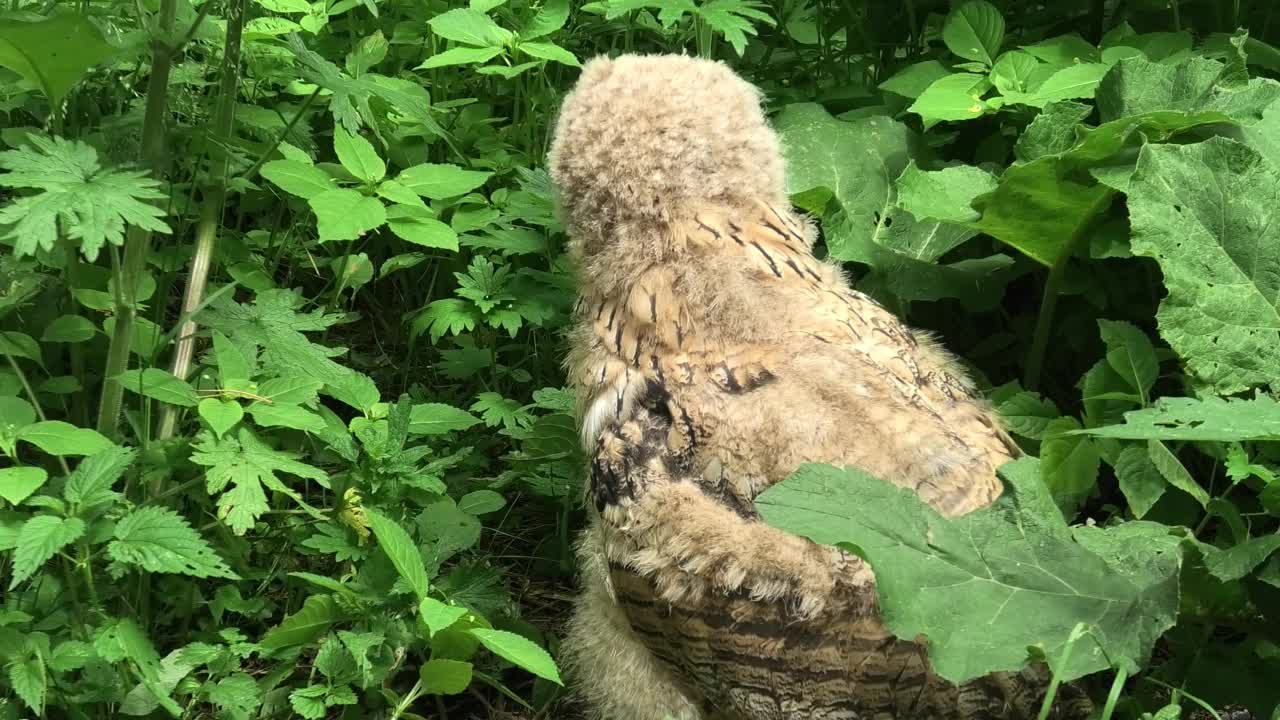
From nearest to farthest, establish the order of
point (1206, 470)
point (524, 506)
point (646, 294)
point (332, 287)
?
point (646, 294) < point (1206, 470) < point (524, 506) < point (332, 287)

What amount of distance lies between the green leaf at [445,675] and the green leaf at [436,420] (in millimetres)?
593

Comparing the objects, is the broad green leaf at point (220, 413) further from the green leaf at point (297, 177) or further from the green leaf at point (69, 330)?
the green leaf at point (297, 177)

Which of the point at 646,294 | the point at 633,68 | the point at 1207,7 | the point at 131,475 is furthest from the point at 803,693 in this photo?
the point at 1207,7

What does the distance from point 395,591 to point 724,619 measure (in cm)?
80

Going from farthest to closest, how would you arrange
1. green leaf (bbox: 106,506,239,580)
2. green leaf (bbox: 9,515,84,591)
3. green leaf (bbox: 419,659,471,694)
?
1. green leaf (bbox: 419,659,471,694)
2. green leaf (bbox: 106,506,239,580)
3. green leaf (bbox: 9,515,84,591)

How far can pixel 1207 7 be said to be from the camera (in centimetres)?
405

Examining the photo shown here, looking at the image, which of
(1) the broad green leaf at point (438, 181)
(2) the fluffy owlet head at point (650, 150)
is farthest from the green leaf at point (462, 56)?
(2) the fluffy owlet head at point (650, 150)

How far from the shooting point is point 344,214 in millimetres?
3262

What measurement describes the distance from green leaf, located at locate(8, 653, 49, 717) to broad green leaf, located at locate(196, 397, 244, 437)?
1.94ft

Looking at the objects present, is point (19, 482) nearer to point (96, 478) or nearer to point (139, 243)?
point (96, 478)

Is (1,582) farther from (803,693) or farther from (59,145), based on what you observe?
(803,693)

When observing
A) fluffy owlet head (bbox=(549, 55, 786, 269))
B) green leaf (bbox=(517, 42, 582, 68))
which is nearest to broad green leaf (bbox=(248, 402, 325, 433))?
fluffy owlet head (bbox=(549, 55, 786, 269))

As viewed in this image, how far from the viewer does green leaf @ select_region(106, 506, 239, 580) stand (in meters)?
2.66

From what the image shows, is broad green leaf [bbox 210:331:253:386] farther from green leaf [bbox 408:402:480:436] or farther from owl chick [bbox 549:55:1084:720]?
owl chick [bbox 549:55:1084:720]
